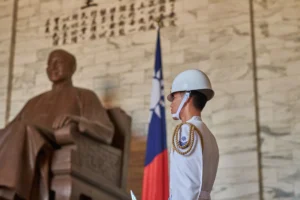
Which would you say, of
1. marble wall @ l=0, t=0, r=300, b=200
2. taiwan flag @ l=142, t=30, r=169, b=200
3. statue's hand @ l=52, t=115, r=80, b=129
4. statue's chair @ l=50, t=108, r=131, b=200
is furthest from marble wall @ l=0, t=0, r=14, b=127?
statue's hand @ l=52, t=115, r=80, b=129

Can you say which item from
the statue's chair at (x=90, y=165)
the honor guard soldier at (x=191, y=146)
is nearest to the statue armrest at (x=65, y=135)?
the statue's chair at (x=90, y=165)

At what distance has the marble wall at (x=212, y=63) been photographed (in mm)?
5418

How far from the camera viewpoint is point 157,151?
530 cm

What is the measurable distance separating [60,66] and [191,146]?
292 cm

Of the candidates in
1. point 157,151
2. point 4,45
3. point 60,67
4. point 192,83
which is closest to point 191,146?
point 192,83

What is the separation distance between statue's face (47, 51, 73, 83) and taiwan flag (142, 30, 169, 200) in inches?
28.9

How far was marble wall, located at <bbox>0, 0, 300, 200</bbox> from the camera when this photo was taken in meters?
5.42

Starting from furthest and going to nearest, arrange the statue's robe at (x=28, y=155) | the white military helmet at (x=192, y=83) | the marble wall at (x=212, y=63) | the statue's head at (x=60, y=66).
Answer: the statue's head at (x=60, y=66)
the marble wall at (x=212, y=63)
the statue's robe at (x=28, y=155)
the white military helmet at (x=192, y=83)

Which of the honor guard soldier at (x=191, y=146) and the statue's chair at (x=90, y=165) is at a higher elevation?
the statue's chair at (x=90, y=165)

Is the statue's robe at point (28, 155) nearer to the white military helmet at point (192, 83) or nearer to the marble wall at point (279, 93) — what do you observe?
the marble wall at point (279, 93)

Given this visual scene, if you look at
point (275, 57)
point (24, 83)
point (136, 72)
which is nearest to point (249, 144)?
point (275, 57)

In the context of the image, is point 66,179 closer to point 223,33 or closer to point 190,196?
point 190,196

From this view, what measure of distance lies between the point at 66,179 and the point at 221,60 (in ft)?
6.54

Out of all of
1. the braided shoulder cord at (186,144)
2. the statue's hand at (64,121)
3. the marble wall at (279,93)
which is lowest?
the braided shoulder cord at (186,144)
